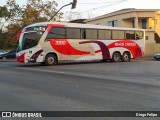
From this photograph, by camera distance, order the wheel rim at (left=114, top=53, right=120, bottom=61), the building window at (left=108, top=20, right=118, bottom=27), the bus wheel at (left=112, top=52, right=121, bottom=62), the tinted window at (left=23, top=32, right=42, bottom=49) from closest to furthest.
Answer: the tinted window at (left=23, top=32, right=42, bottom=49)
the bus wheel at (left=112, top=52, right=121, bottom=62)
the wheel rim at (left=114, top=53, right=120, bottom=61)
the building window at (left=108, top=20, right=118, bottom=27)

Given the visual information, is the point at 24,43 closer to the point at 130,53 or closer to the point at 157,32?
the point at 130,53

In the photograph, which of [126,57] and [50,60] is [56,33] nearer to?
[50,60]

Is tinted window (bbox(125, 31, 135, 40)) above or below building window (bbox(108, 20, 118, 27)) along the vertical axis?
below

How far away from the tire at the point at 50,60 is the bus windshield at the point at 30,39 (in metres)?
1.58

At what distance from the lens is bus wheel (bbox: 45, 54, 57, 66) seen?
2838 centimetres

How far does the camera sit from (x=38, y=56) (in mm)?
27891

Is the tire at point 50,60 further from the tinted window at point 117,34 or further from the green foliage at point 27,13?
the green foliage at point 27,13

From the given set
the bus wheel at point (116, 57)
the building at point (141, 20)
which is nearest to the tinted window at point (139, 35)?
the bus wheel at point (116, 57)

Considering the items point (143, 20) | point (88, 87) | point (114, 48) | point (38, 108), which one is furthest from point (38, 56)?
point (143, 20)

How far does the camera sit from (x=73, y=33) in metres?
30.2

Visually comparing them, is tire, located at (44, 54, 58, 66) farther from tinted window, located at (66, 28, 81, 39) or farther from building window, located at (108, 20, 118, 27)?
building window, located at (108, 20, 118, 27)

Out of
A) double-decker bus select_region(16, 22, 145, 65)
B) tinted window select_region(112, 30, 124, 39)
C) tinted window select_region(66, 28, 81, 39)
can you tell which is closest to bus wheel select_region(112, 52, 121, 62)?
double-decker bus select_region(16, 22, 145, 65)

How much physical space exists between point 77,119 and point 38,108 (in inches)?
58.5

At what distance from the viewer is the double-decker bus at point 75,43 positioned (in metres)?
27.9
